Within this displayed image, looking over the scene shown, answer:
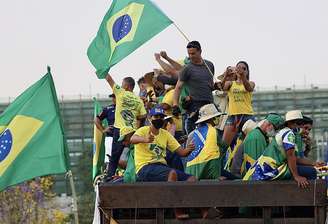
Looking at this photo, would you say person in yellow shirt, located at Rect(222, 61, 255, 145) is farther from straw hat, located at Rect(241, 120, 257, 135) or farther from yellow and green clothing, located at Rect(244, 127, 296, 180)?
yellow and green clothing, located at Rect(244, 127, 296, 180)

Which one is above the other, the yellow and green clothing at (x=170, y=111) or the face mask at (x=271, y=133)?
the yellow and green clothing at (x=170, y=111)

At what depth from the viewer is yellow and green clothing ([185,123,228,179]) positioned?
14.8 meters

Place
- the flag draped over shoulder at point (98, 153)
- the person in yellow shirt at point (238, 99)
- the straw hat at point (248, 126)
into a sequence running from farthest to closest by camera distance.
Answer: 1. the flag draped over shoulder at point (98, 153)
2. the person in yellow shirt at point (238, 99)
3. the straw hat at point (248, 126)

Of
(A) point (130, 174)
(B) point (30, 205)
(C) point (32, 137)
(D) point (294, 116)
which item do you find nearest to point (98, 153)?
(C) point (32, 137)

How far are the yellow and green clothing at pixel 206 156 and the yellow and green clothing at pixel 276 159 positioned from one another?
72 centimetres

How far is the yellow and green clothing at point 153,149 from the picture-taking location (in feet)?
48.5

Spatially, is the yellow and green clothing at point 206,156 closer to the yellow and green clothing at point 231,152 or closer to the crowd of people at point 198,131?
the crowd of people at point 198,131

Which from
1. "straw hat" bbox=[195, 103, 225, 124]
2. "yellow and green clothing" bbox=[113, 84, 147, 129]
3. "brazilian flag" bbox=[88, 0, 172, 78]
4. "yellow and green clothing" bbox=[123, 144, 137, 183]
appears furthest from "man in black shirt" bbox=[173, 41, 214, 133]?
"yellow and green clothing" bbox=[123, 144, 137, 183]

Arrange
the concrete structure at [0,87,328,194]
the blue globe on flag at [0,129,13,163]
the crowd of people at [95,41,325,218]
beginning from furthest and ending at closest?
the concrete structure at [0,87,328,194] < the blue globe on flag at [0,129,13,163] < the crowd of people at [95,41,325,218]

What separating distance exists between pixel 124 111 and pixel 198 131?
226cm

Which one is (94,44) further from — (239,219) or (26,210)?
(26,210)

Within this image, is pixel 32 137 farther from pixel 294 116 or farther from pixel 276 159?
pixel 276 159

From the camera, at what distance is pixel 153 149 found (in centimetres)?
1495

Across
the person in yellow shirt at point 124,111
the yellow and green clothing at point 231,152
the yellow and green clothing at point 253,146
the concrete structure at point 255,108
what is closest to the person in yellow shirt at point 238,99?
the yellow and green clothing at point 231,152
